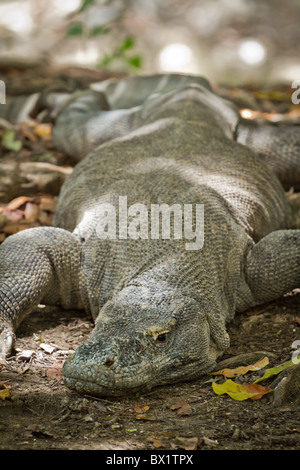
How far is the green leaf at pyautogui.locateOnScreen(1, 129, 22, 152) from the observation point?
7.55 metres

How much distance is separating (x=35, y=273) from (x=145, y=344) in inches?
52.2

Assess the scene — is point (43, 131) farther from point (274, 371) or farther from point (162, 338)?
point (274, 371)

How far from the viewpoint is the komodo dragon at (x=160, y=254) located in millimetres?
3568

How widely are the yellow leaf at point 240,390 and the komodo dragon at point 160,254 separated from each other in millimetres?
201

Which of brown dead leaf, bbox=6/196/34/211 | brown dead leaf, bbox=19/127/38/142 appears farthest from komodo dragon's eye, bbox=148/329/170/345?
brown dead leaf, bbox=19/127/38/142

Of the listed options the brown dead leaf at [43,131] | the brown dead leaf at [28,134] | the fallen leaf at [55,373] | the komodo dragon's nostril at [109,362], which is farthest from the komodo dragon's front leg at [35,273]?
the brown dead leaf at [43,131]

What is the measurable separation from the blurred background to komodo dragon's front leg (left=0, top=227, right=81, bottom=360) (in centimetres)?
758

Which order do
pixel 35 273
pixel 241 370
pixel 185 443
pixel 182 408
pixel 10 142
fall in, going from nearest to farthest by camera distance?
pixel 185 443, pixel 182 408, pixel 241 370, pixel 35 273, pixel 10 142

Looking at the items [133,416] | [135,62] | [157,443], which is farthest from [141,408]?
[135,62]

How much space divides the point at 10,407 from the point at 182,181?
2.17 metres

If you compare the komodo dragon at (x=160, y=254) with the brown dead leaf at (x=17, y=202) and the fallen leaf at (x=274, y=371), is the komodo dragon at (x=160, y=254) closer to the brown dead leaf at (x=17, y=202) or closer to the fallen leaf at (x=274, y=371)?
the fallen leaf at (x=274, y=371)

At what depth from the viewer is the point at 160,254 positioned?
4.15m

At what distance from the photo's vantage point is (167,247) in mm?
4188
